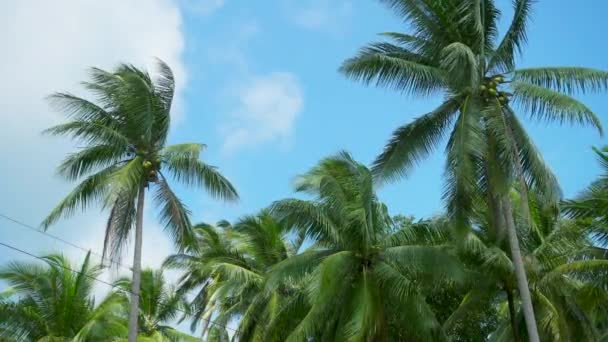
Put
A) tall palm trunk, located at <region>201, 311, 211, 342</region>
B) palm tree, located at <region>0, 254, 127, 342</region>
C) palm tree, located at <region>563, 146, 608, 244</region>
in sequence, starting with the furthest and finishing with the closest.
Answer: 1. tall palm trunk, located at <region>201, 311, 211, 342</region>
2. palm tree, located at <region>0, 254, 127, 342</region>
3. palm tree, located at <region>563, 146, 608, 244</region>

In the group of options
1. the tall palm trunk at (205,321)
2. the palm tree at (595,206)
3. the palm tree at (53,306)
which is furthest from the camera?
the tall palm trunk at (205,321)

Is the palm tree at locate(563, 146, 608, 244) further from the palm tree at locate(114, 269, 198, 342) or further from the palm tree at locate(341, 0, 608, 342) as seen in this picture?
the palm tree at locate(114, 269, 198, 342)

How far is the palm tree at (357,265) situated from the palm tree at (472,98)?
154 cm

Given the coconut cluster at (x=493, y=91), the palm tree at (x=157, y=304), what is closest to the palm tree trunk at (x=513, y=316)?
the coconut cluster at (x=493, y=91)

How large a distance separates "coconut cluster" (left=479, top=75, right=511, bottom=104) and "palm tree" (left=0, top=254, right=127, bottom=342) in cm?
1269

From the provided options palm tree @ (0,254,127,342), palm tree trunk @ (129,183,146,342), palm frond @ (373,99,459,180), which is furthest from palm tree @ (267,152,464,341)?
palm tree @ (0,254,127,342)

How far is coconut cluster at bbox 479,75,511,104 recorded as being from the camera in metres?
18.4

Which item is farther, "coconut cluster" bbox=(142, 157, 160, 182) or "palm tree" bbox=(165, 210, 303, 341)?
"palm tree" bbox=(165, 210, 303, 341)

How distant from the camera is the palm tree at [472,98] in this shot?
56.9 ft

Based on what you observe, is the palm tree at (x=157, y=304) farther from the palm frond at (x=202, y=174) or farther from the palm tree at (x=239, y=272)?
the palm frond at (x=202, y=174)

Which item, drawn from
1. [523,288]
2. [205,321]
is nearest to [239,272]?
[205,321]

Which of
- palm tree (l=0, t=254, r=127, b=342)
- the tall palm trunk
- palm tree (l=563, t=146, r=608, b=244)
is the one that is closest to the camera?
palm tree (l=563, t=146, r=608, b=244)

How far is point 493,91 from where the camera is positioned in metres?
18.4

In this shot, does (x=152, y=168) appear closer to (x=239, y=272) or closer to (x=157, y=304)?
(x=239, y=272)
